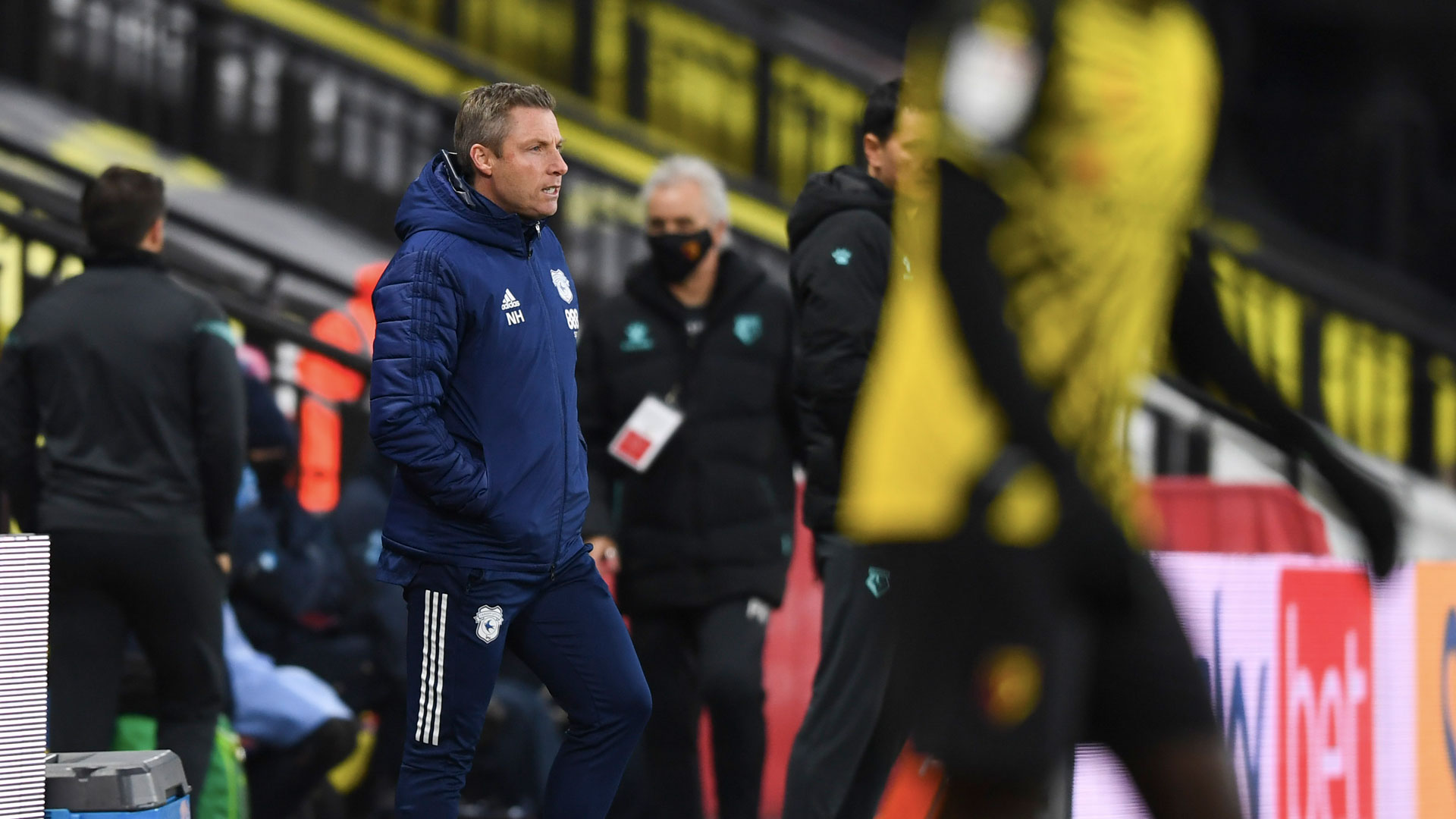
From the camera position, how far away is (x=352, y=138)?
11922 mm

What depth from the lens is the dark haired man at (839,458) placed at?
4492 millimetres

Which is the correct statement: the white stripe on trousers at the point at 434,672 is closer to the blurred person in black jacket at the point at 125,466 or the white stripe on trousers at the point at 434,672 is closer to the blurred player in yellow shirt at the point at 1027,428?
the blurred person in black jacket at the point at 125,466

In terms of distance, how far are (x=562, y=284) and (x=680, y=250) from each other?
1.09 meters

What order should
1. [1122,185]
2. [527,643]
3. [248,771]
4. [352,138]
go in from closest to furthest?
[1122,185], [527,643], [248,771], [352,138]

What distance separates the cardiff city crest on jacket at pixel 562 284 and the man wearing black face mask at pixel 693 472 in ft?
3.26

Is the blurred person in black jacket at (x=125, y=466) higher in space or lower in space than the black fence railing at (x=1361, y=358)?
lower

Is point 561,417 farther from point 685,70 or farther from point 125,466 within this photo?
point 685,70

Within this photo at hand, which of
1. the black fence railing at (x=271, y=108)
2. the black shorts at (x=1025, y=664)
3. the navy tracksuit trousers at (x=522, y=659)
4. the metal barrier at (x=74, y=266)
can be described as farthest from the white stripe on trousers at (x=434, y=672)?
the black fence railing at (x=271, y=108)

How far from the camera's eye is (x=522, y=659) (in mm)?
4195

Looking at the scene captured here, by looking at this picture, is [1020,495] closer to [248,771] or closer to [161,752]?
[161,752]

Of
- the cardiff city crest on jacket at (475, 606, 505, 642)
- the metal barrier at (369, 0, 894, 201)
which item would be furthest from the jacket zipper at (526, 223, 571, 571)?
the metal barrier at (369, 0, 894, 201)

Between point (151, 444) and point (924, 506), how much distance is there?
291 cm

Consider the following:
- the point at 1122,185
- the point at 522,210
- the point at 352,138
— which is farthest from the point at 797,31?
the point at 1122,185

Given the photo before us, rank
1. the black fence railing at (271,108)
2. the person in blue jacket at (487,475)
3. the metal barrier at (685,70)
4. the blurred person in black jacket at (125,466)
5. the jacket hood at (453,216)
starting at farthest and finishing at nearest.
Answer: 1. the metal barrier at (685,70)
2. the black fence railing at (271,108)
3. the blurred person in black jacket at (125,466)
4. the jacket hood at (453,216)
5. the person in blue jacket at (487,475)
